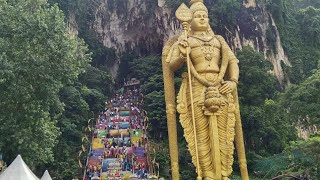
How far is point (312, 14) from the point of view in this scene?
30.3 meters

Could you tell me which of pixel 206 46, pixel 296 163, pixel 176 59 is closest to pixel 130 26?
pixel 296 163

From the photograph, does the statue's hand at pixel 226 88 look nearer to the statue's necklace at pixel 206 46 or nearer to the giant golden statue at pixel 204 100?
the giant golden statue at pixel 204 100

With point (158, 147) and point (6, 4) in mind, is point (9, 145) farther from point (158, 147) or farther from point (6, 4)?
point (158, 147)

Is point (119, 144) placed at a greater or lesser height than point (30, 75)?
lesser

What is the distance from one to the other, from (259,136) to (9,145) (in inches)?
416

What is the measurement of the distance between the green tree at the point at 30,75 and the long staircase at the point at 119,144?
10.4 feet

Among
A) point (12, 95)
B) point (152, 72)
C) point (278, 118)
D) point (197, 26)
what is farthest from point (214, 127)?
point (152, 72)

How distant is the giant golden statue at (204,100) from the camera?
6242 mm

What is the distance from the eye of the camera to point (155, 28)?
3206 centimetres

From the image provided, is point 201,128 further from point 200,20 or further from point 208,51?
point 200,20

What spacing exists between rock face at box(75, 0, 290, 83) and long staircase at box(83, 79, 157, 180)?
6.36 meters

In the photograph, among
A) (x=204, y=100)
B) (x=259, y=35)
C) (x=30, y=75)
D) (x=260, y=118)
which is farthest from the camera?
(x=259, y=35)

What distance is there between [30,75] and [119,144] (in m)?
8.60

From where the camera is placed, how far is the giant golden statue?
20.5ft
